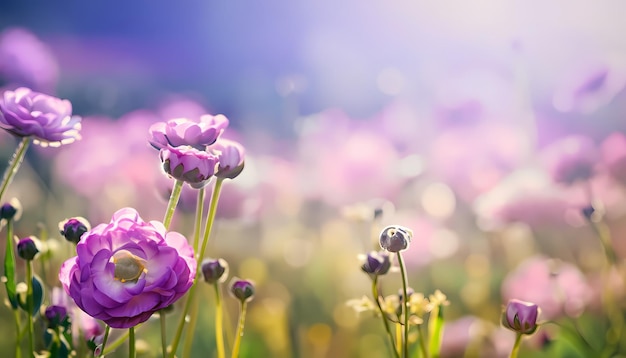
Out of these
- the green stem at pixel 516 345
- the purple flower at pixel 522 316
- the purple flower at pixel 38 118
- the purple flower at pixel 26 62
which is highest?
the purple flower at pixel 26 62

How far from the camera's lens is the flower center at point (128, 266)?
1.05 ft

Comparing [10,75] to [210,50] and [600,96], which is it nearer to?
[210,50]

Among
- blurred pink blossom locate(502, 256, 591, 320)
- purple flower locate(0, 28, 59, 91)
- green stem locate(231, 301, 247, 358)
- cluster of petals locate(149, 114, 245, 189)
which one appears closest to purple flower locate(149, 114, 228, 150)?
cluster of petals locate(149, 114, 245, 189)

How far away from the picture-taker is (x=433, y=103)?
2.84 feet

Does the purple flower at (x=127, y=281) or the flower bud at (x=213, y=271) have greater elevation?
the flower bud at (x=213, y=271)

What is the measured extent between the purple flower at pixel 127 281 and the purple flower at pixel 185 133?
0.04 m

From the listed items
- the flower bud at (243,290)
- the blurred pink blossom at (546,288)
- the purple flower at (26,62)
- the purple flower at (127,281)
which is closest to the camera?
the purple flower at (127,281)

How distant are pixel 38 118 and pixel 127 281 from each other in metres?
0.11

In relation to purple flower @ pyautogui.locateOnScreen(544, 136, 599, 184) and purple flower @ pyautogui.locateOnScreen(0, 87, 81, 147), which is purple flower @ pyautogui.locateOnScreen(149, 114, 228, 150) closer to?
purple flower @ pyautogui.locateOnScreen(0, 87, 81, 147)

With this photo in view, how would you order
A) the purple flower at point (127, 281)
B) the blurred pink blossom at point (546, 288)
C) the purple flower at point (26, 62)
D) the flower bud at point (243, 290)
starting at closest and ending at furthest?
the purple flower at point (127, 281), the flower bud at point (243, 290), the blurred pink blossom at point (546, 288), the purple flower at point (26, 62)

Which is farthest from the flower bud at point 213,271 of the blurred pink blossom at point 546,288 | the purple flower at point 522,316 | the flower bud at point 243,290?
the blurred pink blossom at point 546,288

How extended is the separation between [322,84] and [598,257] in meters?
0.40

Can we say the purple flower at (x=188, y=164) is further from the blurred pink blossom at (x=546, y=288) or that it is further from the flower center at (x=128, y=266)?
the blurred pink blossom at (x=546, y=288)

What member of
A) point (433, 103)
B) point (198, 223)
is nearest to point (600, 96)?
point (433, 103)
